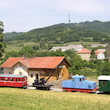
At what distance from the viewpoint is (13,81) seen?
114 feet

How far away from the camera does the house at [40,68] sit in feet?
139

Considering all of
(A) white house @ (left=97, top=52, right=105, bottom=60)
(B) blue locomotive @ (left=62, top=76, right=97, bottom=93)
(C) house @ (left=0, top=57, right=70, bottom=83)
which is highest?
(A) white house @ (left=97, top=52, right=105, bottom=60)

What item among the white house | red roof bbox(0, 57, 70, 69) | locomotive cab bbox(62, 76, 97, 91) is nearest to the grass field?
locomotive cab bbox(62, 76, 97, 91)

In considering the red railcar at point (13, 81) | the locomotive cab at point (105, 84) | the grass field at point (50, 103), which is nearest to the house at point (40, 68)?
the red railcar at point (13, 81)

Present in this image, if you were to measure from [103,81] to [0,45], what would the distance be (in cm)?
2340

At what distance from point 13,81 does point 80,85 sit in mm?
11746

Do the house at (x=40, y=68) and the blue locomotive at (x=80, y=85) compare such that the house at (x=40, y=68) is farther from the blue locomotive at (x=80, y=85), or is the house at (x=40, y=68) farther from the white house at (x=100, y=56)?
the white house at (x=100, y=56)

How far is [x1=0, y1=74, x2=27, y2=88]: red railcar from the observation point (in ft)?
113

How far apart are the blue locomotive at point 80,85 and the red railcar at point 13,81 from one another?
766 cm

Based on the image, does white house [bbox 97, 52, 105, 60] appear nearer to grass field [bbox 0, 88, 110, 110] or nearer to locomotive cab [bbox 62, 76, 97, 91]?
locomotive cab [bbox 62, 76, 97, 91]

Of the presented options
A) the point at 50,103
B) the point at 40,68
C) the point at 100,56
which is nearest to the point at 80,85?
the point at 50,103

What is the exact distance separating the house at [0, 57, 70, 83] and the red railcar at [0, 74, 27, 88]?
8.10 m

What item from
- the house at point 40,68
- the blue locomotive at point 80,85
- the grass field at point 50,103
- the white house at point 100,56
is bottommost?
the grass field at point 50,103

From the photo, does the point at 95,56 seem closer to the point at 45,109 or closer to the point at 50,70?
the point at 50,70
